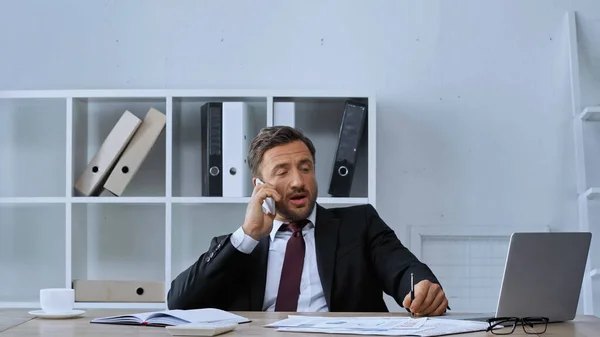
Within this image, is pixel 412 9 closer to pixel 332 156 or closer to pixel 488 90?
pixel 488 90

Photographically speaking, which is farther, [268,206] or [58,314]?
[268,206]

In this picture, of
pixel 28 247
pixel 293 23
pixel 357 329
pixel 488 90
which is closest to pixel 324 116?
pixel 293 23

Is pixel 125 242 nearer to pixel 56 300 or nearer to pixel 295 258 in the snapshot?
pixel 295 258

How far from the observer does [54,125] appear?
3621 millimetres

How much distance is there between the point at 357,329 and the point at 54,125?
7.14 ft

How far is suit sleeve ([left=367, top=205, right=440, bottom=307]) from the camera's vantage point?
8.13ft

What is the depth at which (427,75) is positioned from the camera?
3.55 metres

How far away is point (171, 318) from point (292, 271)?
0.67m

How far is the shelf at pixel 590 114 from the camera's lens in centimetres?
330

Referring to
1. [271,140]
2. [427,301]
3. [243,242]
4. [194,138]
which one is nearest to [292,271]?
[243,242]

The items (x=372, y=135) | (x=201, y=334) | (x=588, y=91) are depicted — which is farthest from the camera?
(x=588, y=91)

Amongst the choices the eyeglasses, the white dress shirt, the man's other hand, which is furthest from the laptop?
the white dress shirt

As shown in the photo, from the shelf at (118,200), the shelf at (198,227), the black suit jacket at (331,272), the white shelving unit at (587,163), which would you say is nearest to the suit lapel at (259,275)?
the black suit jacket at (331,272)

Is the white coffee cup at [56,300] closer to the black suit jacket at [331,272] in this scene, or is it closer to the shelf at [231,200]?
the black suit jacket at [331,272]
